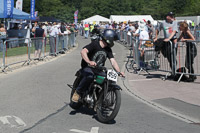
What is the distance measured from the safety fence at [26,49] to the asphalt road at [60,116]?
140 inches

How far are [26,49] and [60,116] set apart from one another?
373 inches

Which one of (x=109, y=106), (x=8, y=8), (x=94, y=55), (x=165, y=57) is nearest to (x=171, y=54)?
(x=165, y=57)

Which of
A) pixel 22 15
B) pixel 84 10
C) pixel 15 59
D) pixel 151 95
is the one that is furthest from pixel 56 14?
pixel 151 95

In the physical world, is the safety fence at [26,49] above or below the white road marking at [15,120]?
above

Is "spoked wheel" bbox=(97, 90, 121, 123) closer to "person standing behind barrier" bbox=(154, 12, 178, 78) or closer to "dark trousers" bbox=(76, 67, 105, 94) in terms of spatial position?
"dark trousers" bbox=(76, 67, 105, 94)

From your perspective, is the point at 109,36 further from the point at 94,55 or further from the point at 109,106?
the point at 109,106

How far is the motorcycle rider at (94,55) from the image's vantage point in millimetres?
6641

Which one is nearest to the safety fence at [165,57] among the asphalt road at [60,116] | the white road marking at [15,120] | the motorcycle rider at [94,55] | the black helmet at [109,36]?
the asphalt road at [60,116]

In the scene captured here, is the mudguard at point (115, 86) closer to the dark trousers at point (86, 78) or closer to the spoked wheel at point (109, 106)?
the spoked wheel at point (109, 106)

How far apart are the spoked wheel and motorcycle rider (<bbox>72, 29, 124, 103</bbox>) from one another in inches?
18.8

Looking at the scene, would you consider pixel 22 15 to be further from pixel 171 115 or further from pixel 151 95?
pixel 171 115

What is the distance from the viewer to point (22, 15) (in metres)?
27.9

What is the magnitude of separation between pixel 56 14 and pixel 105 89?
92943mm

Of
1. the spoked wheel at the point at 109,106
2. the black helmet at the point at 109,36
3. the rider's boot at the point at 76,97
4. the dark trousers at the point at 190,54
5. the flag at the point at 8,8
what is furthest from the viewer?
the flag at the point at 8,8
